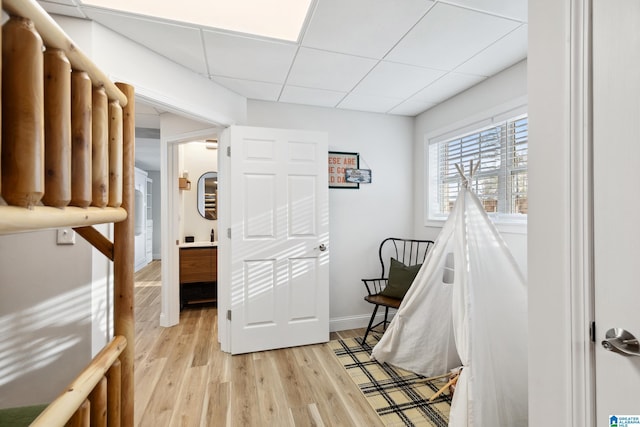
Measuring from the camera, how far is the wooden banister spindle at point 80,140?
0.72m

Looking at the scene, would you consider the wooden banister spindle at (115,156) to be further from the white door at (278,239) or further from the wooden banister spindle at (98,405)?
the white door at (278,239)

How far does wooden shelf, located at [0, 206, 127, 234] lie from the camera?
Result: 500 mm

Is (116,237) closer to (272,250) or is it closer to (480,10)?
(272,250)

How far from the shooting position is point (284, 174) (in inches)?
109

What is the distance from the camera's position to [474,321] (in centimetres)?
173

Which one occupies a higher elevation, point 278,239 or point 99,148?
point 99,148

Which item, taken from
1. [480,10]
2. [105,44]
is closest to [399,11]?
[480,10]

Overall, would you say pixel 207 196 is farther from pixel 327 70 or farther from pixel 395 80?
pixel 395 80

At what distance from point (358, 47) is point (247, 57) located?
2.64 ft

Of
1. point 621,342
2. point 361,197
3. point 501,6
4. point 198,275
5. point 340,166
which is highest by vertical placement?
point 501,6

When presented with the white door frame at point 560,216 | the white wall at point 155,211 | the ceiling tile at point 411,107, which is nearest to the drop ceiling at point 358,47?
the ceiling tile at point 411,107

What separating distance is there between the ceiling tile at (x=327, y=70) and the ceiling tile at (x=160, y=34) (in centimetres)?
71

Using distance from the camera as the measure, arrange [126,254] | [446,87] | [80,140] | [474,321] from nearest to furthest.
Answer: [80,140], [126,254], [474,321], [446,87]

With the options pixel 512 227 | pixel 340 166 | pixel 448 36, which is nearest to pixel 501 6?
pixel 448 36
